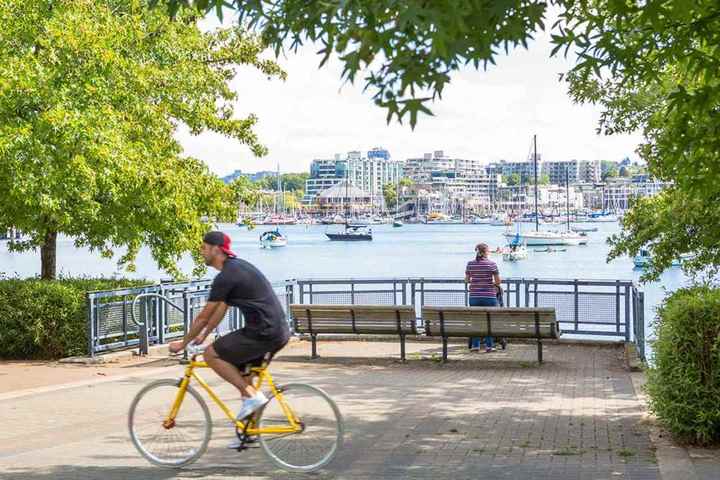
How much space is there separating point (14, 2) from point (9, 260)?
348ft

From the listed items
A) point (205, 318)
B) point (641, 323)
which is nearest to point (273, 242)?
point (641, 323)

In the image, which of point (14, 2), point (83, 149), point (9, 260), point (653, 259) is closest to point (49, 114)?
point (83, 149)

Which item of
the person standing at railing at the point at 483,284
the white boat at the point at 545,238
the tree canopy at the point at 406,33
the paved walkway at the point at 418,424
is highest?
the tree canopy at the point at 406,33

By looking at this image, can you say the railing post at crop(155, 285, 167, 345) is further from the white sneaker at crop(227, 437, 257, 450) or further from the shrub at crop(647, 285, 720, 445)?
the shrub at crop(647, 285, 720, 445)

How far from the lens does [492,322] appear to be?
15.5 meters

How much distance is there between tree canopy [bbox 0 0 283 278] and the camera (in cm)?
1666

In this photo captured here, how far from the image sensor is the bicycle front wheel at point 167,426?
8.46 meters

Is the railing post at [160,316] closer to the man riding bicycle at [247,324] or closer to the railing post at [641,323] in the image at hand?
the railing post at [641,323]

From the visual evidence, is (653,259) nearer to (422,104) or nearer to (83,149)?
(83,149)

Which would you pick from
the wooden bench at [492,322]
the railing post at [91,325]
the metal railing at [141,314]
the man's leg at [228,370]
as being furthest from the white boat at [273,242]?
the man's leg at [228,370]

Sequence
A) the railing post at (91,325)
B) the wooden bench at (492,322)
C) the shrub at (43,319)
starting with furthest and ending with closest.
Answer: the shrub at (43,319) → the railing post at (91,325) → the wooden bench at (492,322)

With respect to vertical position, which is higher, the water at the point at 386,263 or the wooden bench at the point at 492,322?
the wooden bench at the point at 492,322

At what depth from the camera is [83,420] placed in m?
10.9

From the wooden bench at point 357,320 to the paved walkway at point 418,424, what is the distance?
463mm
